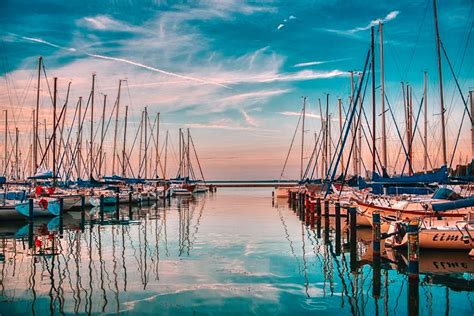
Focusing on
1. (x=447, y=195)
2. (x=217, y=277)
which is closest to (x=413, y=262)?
(x=217, y=277)

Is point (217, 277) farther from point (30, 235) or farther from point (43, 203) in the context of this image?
point (43, 203)

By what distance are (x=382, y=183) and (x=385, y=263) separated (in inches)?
387

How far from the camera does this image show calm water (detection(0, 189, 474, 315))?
12531mm

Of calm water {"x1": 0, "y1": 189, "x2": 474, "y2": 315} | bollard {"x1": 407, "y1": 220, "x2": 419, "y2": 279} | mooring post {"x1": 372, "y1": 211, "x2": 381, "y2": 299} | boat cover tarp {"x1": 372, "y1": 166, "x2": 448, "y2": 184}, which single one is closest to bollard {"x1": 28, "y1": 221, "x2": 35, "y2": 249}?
calm water {"x1": 0, "y1": 189, "x2": 474, "y2": 315}

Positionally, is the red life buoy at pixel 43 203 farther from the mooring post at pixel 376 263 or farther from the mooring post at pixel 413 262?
the mooring post at pixel 413 262

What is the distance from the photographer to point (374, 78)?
3172 cm

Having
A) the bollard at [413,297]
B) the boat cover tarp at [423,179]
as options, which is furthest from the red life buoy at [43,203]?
the bollard at [413,297]

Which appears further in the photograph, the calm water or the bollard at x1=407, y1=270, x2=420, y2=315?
the calm water

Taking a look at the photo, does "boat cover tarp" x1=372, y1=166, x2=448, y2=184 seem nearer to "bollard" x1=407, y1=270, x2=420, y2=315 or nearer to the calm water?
the calm water

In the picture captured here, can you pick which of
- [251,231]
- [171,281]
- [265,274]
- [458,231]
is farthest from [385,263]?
[251,231]

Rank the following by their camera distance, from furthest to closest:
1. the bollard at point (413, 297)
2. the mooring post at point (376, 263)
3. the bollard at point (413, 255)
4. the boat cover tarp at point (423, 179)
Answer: the boat cover tarp at point (423, 179) → the bollard at point (413, 255) → the mooring post at point (376, 263) → the bollard at point (413, 297)

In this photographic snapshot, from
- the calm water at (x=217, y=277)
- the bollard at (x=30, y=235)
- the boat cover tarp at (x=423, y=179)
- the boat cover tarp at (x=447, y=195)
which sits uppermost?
the boat cover tarp at (x=423, y=179)

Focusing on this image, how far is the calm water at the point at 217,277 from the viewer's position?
12531mm

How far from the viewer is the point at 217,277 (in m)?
16.2
